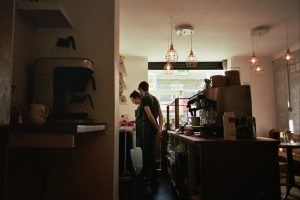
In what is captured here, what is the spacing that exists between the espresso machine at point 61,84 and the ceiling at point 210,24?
171cm

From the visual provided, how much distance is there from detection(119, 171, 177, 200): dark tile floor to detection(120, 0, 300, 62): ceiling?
2.28 m

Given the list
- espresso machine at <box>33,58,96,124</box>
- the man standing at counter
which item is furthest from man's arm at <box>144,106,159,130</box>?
espresso machine at <box>33,58,96,124</box>

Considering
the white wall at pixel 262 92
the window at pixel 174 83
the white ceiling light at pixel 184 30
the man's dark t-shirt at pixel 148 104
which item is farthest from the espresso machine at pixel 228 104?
the window at pixel 174 83

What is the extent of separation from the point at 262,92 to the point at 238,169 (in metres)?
4.07

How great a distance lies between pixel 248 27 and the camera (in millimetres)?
3674

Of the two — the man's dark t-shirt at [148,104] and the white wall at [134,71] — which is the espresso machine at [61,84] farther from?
the white wall at [134,71]

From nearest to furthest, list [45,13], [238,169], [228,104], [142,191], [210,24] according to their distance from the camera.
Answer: [45,13] → [238,169] → [228,104] → [142,191] → [210,24]

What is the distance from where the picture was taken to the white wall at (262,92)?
5258mm

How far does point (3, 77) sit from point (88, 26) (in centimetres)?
119

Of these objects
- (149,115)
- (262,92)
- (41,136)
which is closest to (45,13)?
(41,136)

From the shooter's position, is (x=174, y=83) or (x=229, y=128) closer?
(x=229, y=128)

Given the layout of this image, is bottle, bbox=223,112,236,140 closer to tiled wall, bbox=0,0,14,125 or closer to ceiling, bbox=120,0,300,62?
tiled wall, bbox=0,0,14,125

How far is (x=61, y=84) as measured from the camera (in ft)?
5.11

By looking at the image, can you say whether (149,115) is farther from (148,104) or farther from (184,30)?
(184,30)
